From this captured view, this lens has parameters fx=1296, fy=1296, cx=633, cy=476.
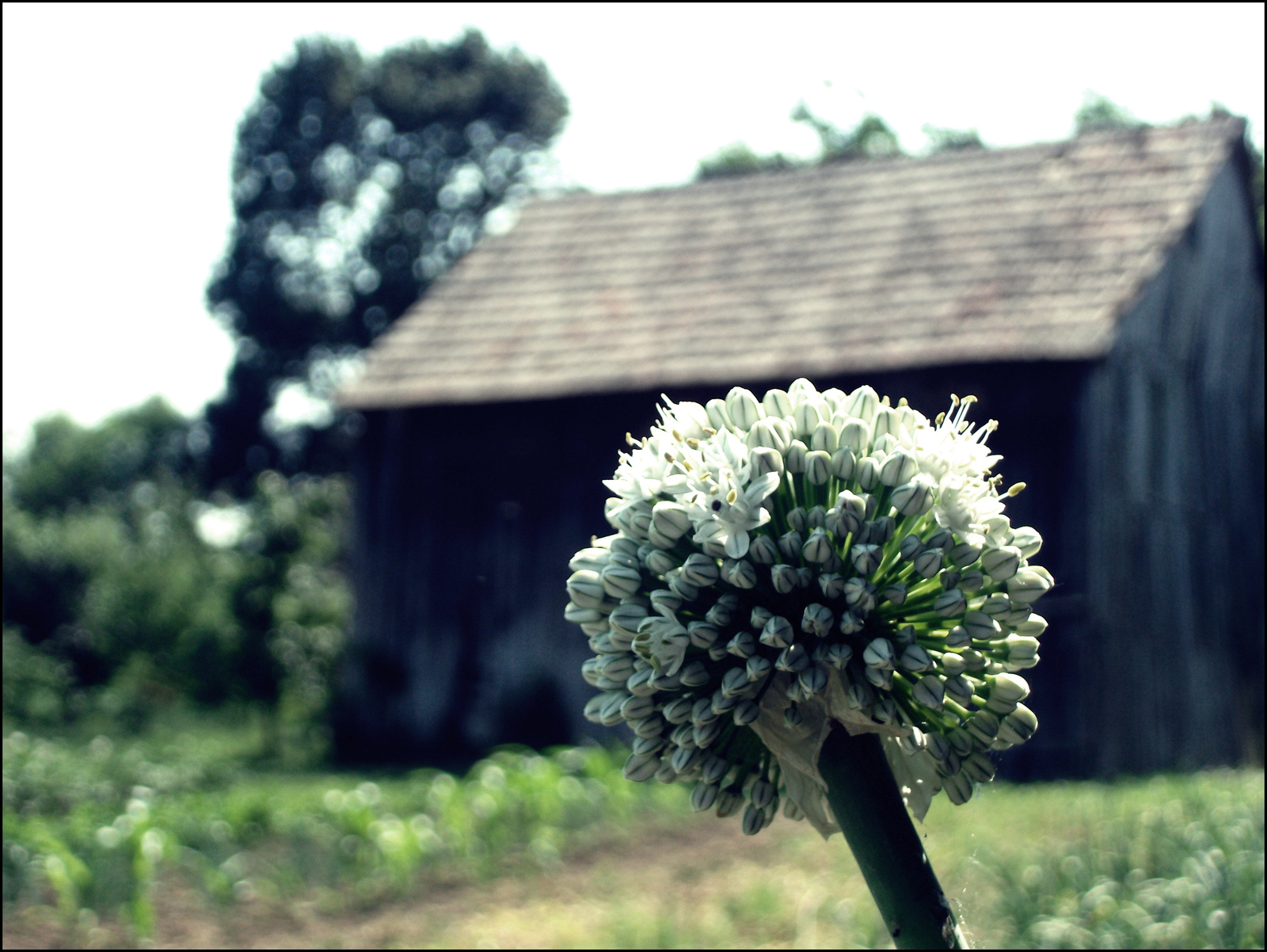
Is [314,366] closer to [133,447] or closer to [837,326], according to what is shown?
[133,447]

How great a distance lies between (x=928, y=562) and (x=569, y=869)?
5423 millimetres

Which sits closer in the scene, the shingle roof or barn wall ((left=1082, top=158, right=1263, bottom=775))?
barn wall ((left=1082, top=158, right=1263, bottom=775))

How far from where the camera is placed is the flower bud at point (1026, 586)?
164 cm

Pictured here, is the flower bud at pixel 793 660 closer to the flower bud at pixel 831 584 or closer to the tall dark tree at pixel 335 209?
the flower bud at pixel 831 584

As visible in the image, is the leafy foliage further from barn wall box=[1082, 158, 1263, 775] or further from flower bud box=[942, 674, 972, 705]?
flower bud box=[942, 674, 972, 705]

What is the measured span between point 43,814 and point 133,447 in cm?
3404

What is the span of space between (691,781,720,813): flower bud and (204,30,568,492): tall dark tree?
1300 inches

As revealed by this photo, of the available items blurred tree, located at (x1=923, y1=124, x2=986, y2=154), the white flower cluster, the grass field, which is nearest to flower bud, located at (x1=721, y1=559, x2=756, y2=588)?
the white flower cluster

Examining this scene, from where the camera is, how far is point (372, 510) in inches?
548

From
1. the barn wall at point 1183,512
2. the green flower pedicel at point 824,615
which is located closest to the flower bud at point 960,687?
the green flower pedicel at point 824,615

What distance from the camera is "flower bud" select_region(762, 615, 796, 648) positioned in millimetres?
1582

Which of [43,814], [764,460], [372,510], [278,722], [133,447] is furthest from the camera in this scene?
[133,447]

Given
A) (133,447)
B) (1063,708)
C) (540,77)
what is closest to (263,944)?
(1063,708)

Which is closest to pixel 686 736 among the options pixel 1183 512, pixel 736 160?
pixel 1183 512
